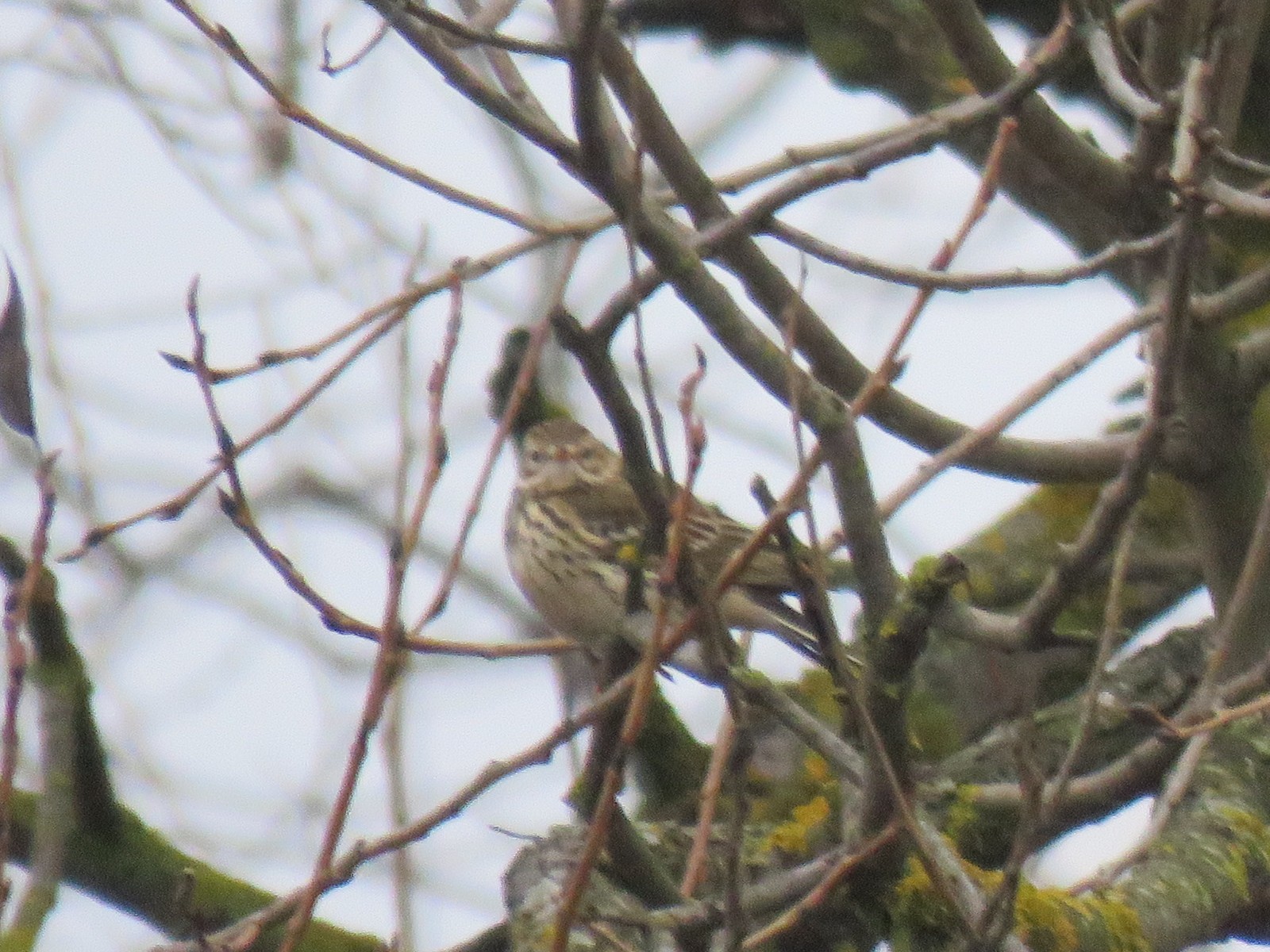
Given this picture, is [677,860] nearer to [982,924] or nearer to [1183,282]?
[982,924]

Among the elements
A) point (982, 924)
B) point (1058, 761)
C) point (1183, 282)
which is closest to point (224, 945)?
point (982, 924)

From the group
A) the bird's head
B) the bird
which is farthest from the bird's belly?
the bird's head

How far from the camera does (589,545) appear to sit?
20.6ft

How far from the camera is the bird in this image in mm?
5422

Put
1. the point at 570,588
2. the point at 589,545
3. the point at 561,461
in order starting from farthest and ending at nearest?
the point at 561,461 < the point at 589,545 < the point at 570,588

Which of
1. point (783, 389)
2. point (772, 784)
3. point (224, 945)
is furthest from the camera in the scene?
point (772, 784)

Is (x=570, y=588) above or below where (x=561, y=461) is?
below

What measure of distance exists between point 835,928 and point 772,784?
1.59m

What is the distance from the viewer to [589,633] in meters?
5.97

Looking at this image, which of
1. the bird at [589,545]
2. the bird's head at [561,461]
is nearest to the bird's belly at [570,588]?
the bird at [589,545]

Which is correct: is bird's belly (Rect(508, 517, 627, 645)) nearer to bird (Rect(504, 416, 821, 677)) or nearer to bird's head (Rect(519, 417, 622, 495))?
bird (Rect(504, 416, 821, 677))

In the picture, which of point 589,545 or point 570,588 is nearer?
point 570,588

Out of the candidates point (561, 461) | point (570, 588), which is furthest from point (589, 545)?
point (561, 461)

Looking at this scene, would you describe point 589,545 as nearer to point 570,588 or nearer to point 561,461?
point 570,588
